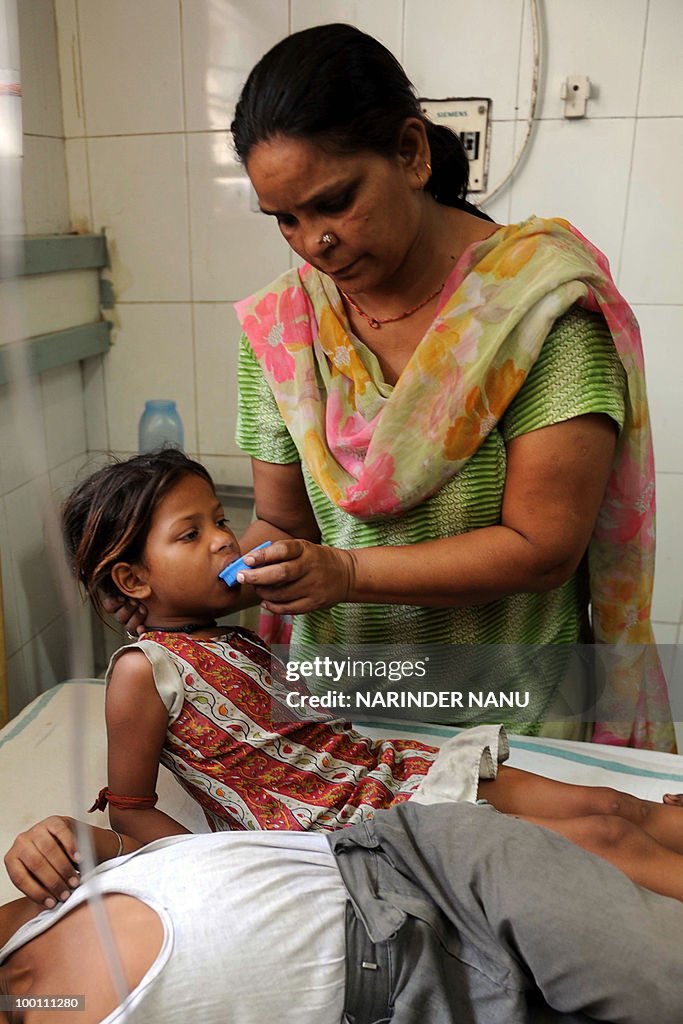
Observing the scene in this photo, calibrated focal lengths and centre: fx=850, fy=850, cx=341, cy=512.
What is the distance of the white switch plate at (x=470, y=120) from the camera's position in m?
1.14

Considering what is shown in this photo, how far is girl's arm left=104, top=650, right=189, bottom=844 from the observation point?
0.74 meters

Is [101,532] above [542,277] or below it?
below

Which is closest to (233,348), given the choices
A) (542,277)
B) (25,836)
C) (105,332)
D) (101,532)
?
(105,332)

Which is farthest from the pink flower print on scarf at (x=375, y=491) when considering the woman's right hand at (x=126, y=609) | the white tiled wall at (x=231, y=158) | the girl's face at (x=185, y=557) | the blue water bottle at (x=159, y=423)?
the blue water bottle at (x=159, y=423)

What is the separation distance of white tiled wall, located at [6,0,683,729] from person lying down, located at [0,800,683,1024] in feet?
1.65

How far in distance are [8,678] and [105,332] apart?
0.57 meters

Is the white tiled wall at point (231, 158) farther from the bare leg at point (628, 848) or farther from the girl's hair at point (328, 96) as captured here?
the bare leg at point (628, 848)

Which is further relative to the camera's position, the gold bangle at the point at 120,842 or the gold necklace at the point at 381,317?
the gold necklace at the point at 381,317

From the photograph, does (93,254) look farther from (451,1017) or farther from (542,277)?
(451,1017)

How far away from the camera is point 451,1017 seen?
59 centimetres

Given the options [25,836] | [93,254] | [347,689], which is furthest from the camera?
[93,254]

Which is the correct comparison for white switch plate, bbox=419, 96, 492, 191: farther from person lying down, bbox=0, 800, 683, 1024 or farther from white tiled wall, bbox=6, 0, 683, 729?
person lying down, bbox=0, 800, 683, 1024

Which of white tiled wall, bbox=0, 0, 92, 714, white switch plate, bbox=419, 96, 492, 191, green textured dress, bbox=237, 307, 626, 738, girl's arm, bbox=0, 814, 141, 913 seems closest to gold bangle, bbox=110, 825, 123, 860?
girl's arm, bbox=0, 814, 141, 913

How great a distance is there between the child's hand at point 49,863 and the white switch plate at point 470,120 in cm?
95
